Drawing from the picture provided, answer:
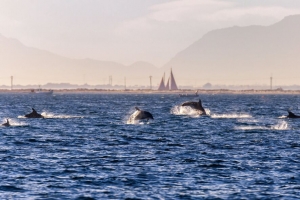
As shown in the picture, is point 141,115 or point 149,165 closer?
point 149,165

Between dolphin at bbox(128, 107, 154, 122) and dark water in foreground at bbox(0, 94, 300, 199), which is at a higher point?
dolphin at bbox(128, 107, 154, 122)

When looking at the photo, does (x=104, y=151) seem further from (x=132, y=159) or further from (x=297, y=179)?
(x=297, y=179)

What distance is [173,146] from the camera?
1807 inches

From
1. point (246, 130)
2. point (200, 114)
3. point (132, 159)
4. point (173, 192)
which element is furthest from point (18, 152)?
point (200, 114)

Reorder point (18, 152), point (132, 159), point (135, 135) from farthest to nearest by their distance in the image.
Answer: point (135, 135)
point (18, 152)
point (132, 159)

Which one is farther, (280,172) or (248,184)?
(280,172)

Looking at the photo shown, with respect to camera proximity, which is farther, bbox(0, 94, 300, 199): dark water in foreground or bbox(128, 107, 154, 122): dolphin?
bbox(128, 107, 154, 122): dolphin

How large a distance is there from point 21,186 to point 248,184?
1020 cm

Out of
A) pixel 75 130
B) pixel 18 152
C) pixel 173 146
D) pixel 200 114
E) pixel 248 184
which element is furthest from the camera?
pixel 200 114

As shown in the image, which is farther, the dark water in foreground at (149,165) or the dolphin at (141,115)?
the dolphin at (141,115)

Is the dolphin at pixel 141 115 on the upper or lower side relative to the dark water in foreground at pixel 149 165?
upper

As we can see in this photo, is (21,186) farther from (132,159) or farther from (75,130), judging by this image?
(75,130)

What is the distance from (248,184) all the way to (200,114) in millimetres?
60844

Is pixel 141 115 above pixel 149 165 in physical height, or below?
above
